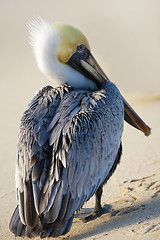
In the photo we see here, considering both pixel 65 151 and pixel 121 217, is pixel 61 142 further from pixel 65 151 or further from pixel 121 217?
pixel 121 217

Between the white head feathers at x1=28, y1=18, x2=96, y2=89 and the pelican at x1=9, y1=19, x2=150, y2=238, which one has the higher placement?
the white head feathers at x1=28, y1=18, x2=96, y2=89

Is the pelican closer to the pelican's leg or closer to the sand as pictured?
the pelican's leg

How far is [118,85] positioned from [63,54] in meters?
6.28

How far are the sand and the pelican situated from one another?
497mm

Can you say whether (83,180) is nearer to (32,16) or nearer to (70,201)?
(70,201)

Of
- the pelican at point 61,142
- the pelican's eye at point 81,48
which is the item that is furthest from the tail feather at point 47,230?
the pelican's eye at point 81,48

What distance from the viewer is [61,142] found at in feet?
15.5

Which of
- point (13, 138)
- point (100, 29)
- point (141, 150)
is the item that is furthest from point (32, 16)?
point (141, 150)

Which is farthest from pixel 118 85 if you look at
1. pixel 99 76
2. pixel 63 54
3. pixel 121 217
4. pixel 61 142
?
pixel 61 142

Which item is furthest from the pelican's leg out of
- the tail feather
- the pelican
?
the tail feather

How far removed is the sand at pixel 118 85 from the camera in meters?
5.14

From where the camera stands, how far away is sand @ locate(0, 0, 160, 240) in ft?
16.9

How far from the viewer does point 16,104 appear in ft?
35.4

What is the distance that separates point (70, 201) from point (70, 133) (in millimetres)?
721
